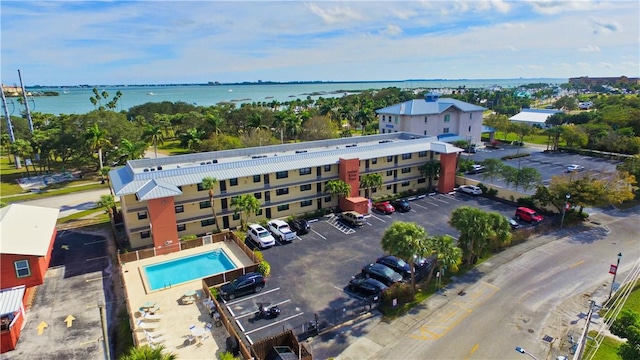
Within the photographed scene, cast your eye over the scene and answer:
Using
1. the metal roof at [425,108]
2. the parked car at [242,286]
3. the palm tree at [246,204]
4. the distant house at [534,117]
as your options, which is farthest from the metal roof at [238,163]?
the distant house at [534,117]

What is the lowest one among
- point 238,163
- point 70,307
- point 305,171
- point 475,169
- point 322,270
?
point 322,270

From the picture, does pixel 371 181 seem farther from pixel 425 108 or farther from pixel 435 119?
pixel 435 119

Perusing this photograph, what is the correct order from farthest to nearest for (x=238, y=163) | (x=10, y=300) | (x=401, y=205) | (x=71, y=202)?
(x=71, y=202) < (x=401, y=205) < (x=238, y=163) < (x=10, y=300)

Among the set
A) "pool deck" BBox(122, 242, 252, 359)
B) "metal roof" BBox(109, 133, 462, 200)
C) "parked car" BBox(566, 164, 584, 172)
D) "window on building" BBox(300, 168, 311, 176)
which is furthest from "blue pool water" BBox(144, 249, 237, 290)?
"parked car" BBox(566, 164, 584, 172)

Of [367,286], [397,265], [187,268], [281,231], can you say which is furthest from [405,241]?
[187,268]

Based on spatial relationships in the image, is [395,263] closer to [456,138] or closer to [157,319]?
[157,319]

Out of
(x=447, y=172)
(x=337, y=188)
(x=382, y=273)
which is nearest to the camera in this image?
(x=382, y=273)

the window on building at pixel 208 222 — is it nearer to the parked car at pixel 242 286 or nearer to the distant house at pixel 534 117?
the parked car at pixel 242 286
